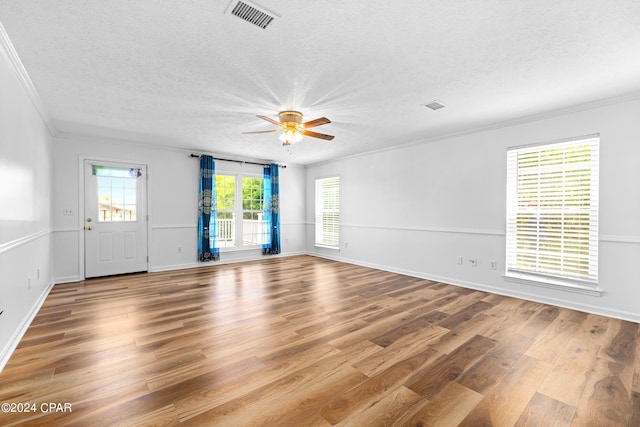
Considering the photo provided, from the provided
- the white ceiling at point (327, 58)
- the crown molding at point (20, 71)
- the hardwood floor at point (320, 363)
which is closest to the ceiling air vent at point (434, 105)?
the white ceiling at point (327, 58)

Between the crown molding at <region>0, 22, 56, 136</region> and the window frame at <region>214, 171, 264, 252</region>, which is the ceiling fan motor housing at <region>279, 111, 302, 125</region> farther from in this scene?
the window frame at <region>214, 171, 264, 252</region>

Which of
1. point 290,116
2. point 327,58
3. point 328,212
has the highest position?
point 327,58

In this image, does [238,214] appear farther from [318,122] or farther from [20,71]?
[20,71]

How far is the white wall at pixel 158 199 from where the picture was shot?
4918 millimetres

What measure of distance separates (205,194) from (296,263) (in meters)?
2.49

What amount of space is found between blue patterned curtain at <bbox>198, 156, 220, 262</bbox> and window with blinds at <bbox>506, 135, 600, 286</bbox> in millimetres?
5481

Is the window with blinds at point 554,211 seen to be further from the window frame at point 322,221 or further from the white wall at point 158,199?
the white wall at point 158,199

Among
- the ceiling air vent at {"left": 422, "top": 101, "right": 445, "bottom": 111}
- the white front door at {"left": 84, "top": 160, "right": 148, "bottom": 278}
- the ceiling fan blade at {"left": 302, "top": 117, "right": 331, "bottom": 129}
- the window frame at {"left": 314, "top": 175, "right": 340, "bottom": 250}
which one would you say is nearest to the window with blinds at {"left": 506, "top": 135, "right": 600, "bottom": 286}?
the ceiling air vent at {"left": 422, "top": 101, "right": 445, "bottom": 111}

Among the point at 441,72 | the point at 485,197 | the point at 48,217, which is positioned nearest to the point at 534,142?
the point at 485,197

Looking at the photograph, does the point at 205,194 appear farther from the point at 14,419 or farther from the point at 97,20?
the point at 14,419

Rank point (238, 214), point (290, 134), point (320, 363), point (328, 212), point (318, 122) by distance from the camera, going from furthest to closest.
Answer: point (328, 212)
point (238, 214)
point (290, 134)
point (318, 122)
point (320, 363)

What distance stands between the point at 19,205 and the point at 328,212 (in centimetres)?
562

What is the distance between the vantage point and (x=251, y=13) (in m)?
1.94

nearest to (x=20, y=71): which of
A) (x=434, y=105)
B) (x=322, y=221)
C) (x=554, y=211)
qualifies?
(x=434, y=105)
